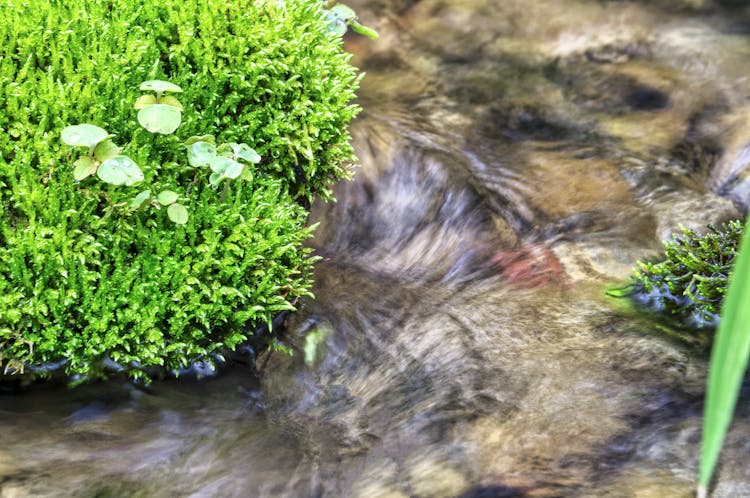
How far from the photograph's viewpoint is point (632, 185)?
406 cm

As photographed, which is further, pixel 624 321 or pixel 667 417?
pixel 624 321

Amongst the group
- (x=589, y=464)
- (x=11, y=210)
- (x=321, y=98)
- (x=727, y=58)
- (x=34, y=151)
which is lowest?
(x=589, y=464)

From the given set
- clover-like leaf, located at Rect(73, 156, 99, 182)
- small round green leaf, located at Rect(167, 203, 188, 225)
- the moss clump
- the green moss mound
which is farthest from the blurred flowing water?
clover-like leaf, located at Rect(73, 156, 99, 182)

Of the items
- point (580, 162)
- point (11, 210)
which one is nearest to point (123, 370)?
point (11, 210)

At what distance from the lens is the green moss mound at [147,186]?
258 cm

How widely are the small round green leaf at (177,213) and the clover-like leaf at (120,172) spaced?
0.16 metres

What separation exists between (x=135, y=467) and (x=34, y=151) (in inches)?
45.1

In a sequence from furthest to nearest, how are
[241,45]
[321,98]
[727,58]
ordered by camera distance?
1. [727,58]
2. [321,98]
3. [241,45]

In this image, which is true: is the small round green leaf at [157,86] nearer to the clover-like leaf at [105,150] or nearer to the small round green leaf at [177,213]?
the clover-like leaf at [105,150]

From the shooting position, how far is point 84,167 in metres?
2.52

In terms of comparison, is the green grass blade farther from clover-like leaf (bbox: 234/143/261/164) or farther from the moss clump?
the moss clump

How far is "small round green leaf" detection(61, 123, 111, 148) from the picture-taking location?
2414 millimetres

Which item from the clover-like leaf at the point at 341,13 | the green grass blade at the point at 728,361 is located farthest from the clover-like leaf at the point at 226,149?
the green grass blade at the point at 728,361

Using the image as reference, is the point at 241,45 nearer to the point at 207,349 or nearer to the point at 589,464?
the point at 207,349
